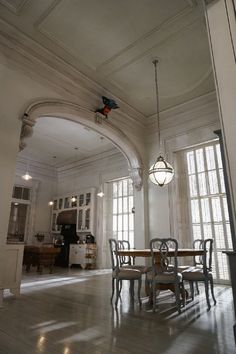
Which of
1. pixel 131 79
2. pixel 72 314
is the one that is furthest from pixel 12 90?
pixel 72 314

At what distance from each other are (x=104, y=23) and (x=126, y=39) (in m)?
0.49

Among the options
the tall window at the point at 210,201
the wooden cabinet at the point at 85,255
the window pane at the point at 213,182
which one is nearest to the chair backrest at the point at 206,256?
the tall window at the point at 210,201

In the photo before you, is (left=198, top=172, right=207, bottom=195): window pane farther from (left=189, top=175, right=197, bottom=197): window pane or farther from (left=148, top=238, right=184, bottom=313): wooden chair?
(left=148, top=238, right=184, bottom=313): wooden chair

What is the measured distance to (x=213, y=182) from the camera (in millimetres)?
5535

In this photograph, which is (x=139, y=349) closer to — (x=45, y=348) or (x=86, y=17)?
(x=45, y=348)

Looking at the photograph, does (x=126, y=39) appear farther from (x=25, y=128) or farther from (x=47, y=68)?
(x=25, y=128)

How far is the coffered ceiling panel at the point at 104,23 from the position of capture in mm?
3621

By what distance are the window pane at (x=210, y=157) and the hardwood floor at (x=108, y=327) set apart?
116 inches

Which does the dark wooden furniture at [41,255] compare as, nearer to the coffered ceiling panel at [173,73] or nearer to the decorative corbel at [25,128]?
the decorative corbel at [25,128]

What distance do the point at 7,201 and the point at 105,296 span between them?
7.12 feet

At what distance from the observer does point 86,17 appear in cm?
381

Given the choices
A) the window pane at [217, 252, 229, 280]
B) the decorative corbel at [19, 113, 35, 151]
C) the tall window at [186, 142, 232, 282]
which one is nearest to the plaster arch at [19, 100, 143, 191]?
the decorative corbel at [19, 113, 35, 151]

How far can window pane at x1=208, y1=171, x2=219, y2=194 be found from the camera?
547 cm

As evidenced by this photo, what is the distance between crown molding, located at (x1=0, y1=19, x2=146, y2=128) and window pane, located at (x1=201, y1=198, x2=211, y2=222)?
3253 millimetres
